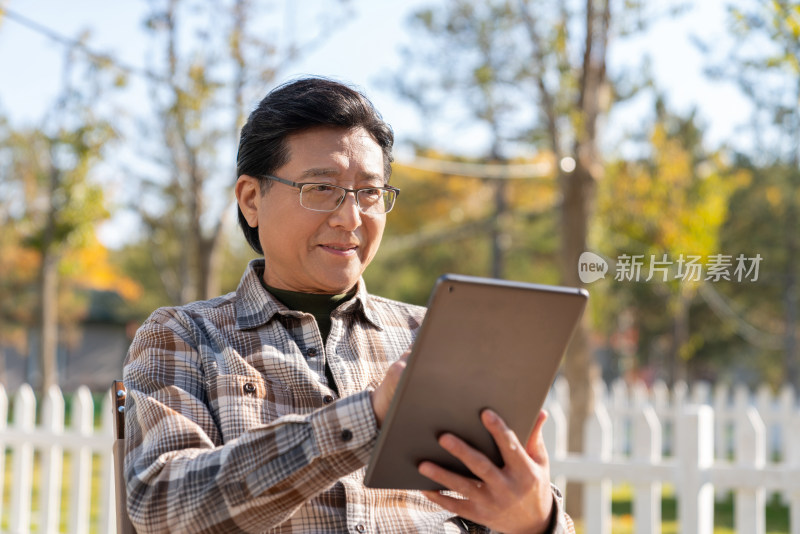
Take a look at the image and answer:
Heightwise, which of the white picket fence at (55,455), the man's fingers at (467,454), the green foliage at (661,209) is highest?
the green foliage at (661,209)

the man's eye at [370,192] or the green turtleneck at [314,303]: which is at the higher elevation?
the man's eye at [370,192]

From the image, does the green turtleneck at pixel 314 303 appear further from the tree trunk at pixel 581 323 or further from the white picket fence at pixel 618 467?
the tree trunk at pixel 581 323

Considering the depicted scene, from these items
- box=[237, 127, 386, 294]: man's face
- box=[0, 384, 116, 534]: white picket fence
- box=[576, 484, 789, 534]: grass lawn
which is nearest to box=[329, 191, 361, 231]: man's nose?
box=[237, 127, 386, 294]: man's face

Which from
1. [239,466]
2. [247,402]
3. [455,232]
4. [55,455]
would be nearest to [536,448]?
[239,466]

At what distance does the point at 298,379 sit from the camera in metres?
1.80

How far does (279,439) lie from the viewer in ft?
4.38

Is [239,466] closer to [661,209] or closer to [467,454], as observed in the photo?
[467,454]

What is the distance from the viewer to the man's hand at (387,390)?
1.28 metres

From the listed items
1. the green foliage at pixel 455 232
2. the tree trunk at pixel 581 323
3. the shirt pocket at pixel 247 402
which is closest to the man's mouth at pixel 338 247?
the shirt pocket at pixel 247 402

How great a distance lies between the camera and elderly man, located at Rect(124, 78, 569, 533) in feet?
4.36

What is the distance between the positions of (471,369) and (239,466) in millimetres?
420

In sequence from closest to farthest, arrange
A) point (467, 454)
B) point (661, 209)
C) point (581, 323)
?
1. point (467, 454)
2. point (581, 323)
3. point (661, 209)

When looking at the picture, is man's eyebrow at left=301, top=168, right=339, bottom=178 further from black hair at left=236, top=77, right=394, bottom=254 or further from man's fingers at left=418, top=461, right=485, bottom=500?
man's fingers at left=418, top=461, right=485, bottom=500

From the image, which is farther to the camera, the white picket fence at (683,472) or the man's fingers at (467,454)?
the white picket fence at (683,472)
